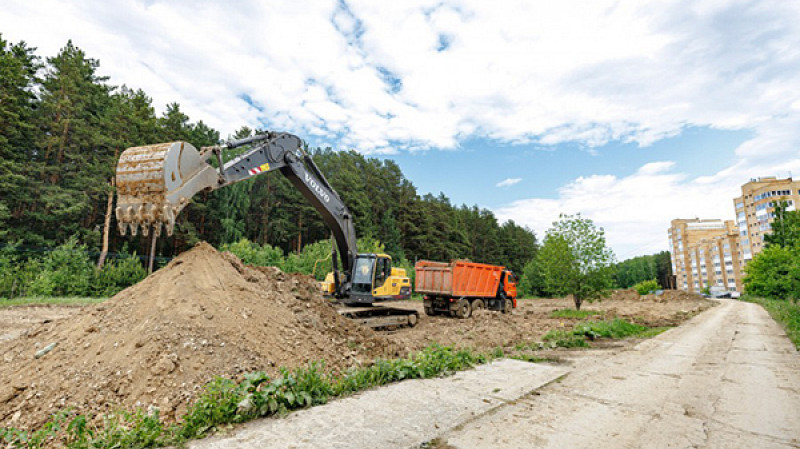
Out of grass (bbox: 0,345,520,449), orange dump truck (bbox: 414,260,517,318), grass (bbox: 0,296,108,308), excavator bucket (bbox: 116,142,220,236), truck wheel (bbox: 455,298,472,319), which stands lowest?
grass (bbox: 0,345,520,449)

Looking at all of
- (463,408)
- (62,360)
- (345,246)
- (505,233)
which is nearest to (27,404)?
(62,360)

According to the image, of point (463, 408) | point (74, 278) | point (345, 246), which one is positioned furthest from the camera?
point (74, 278)

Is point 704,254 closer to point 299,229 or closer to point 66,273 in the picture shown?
point 299,229

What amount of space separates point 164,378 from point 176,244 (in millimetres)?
30555

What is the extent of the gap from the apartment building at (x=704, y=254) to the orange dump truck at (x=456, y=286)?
8752cm

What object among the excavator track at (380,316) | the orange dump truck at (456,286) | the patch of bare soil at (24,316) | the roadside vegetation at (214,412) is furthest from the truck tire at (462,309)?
the patch of bare soil at (24,316)

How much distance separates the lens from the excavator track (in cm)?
1162

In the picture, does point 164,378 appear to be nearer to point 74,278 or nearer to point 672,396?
point 672,396

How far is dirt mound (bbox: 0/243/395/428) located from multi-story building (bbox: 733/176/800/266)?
8086cm

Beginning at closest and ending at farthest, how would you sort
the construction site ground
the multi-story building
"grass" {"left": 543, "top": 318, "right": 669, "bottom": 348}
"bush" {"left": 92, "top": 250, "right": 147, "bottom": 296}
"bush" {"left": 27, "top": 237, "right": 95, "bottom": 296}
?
the construction site ground, "grass" {"left": 543, "top": 318, "right": 669, "bottom": 348}, "bush" {"left": 27, "top": 237, "right": 95, "bottom": 296}, "bush" {"left": 92, "top": 250, "right": 147, "bottom": 296}, the multi-story building

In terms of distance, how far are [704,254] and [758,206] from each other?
31341mm

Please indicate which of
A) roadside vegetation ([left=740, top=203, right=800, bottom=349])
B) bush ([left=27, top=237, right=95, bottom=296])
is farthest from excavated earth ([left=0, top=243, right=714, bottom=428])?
roadside vegetation ([left=740, top=203, right=800, bottom=349])

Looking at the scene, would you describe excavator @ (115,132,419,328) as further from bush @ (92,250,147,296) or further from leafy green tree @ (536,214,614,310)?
bush @ (92,250,147,296)

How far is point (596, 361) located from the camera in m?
7.87
